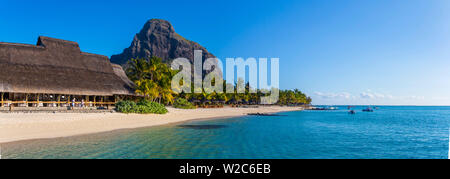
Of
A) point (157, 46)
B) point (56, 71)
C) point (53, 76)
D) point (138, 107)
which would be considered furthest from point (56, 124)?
point (157, 46)

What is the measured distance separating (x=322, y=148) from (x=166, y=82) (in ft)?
83.0

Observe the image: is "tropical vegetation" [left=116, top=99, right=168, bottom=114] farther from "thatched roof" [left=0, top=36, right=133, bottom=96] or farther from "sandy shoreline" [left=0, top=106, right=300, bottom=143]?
"sandy shoreline" [left=0, top=106, right=300, bottom=143]

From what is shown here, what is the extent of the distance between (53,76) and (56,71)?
1.11 meters

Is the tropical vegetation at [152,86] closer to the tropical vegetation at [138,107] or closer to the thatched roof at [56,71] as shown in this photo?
the tropical vegetation at [138,107]

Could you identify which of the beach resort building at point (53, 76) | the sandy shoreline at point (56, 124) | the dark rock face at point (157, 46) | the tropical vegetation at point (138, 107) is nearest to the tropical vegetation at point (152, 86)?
the tropical vegetation at point (138, 107)

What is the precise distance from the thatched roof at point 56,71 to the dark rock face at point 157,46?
126851mm

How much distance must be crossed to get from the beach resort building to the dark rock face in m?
127

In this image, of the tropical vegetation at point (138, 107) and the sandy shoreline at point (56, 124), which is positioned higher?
the tropical vegetation at point (138, 107)

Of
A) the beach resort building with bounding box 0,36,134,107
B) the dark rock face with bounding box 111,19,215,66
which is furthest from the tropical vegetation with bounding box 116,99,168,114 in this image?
the dark rock face with bounding box 111,19,215,66

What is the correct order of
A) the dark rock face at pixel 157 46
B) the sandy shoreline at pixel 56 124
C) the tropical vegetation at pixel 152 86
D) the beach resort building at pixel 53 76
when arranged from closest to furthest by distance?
the sandy shoreline at pixel 56 124 < the beach resort building at pixel 53 76 < the tropical vegetation at pixel 152 86 < the dark rock face at pixel 157 46

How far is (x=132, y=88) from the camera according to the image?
94.4 ft

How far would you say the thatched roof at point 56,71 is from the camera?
22109 mm
